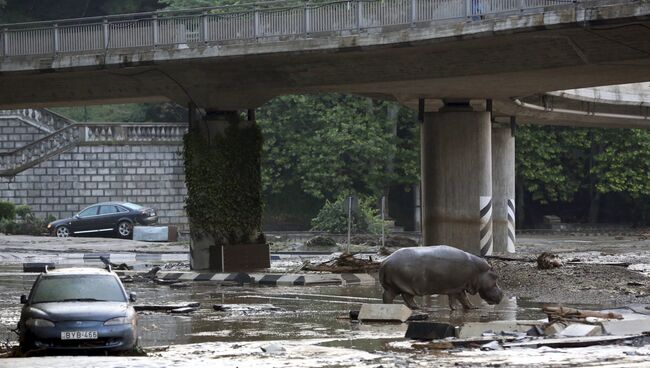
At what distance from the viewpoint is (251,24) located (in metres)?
37.2

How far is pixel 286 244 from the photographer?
56875mm

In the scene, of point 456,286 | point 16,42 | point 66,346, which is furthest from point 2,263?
point 66,346

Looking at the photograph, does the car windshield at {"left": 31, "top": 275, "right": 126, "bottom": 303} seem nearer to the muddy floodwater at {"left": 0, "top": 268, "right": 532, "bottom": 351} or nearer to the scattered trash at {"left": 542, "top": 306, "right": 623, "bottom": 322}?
the muddy floodwater at {"left": 0, "top": 268, "right": 532, "bottom": 351}

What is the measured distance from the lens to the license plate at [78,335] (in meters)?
19.0

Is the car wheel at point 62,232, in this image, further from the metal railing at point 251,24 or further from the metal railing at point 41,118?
the metal railing at point 251,24

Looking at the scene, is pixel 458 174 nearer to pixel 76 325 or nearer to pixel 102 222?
pixel 76 325

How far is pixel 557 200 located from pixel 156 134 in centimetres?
2085

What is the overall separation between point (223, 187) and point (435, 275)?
47.4 ft

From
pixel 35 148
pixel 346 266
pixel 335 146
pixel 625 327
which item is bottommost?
pixel 346 266

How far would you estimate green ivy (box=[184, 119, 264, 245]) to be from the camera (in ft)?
129

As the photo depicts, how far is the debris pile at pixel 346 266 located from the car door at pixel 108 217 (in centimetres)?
2679

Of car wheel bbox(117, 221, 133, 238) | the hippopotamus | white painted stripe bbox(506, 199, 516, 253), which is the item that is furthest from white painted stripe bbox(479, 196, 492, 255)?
car wheel bbox(117, 221, 133, 238)

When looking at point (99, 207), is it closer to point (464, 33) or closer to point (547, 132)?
point (547, 132)

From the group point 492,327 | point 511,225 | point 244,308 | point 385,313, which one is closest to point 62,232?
point 511,225
